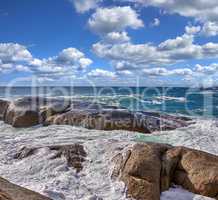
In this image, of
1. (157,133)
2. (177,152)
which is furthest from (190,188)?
(157,133)

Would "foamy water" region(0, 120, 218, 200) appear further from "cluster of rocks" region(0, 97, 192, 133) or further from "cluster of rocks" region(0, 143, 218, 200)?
"cluster of rocks" region(0, 97, 192, 133)

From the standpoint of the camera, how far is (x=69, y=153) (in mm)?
8430

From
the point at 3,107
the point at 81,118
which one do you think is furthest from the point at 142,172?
the point at 3,107

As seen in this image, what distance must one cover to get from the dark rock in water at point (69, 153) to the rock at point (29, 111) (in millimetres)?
5665

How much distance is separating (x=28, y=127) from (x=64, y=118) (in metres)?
1.40

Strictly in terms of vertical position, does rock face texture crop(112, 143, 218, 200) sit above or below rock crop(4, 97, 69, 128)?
below

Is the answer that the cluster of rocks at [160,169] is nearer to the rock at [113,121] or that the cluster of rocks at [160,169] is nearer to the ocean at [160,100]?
the rock at [113,121]

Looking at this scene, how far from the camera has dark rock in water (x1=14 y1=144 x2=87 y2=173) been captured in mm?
8062

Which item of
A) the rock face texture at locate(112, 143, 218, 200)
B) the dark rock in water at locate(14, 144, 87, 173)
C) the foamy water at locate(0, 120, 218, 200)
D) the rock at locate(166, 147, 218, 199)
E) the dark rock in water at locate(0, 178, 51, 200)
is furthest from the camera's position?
the dark rock in water at locate(14, 144, 87, 173)

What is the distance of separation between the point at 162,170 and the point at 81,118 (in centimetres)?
683

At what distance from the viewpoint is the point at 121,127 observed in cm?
1327

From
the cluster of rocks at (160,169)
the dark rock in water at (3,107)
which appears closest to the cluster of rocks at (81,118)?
the dark rock in water at (3,107)

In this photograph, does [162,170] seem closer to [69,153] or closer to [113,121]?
[69,153]

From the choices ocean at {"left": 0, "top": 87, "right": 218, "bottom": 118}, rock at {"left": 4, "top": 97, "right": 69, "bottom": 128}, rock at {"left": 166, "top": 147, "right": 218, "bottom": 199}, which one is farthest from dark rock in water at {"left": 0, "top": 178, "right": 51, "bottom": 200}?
ocean at {"left": 0, "top": 87, "right": 218, "bottom": 118}
